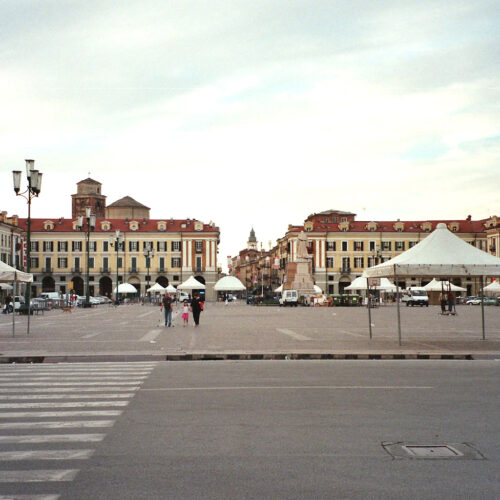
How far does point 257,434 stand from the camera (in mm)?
8242

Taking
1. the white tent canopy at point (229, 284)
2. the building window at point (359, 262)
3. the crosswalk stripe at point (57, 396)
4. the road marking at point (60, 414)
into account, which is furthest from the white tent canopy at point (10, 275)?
the building window at point (359, 262)

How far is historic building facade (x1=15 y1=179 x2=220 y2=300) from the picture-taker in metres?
126

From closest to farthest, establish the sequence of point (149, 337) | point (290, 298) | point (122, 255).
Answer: point (149, 337) < point (290, 298) < point (122, 255)

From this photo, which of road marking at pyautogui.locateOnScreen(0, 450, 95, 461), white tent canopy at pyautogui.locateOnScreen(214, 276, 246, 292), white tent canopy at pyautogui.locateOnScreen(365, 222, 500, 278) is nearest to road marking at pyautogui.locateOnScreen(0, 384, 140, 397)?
road marking at pyautogui.locateOnScreen(0, 450, 95, 461)

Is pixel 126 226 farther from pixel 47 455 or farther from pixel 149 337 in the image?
pixel 47 455

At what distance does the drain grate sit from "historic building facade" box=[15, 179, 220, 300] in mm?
118207

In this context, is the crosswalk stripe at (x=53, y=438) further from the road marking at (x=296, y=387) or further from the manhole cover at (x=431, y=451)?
the road marking at (x=296, y=387)

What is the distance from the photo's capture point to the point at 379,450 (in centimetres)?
747

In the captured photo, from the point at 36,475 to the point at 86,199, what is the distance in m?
140

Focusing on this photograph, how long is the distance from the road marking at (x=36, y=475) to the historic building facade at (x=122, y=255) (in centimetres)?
11904

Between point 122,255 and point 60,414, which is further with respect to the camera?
point 122,255

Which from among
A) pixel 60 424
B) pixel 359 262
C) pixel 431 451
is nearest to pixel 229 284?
pixel 60 424

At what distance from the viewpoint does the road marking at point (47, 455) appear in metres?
7.18

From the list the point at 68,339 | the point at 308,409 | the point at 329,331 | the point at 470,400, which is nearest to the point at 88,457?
the point at 308,409
